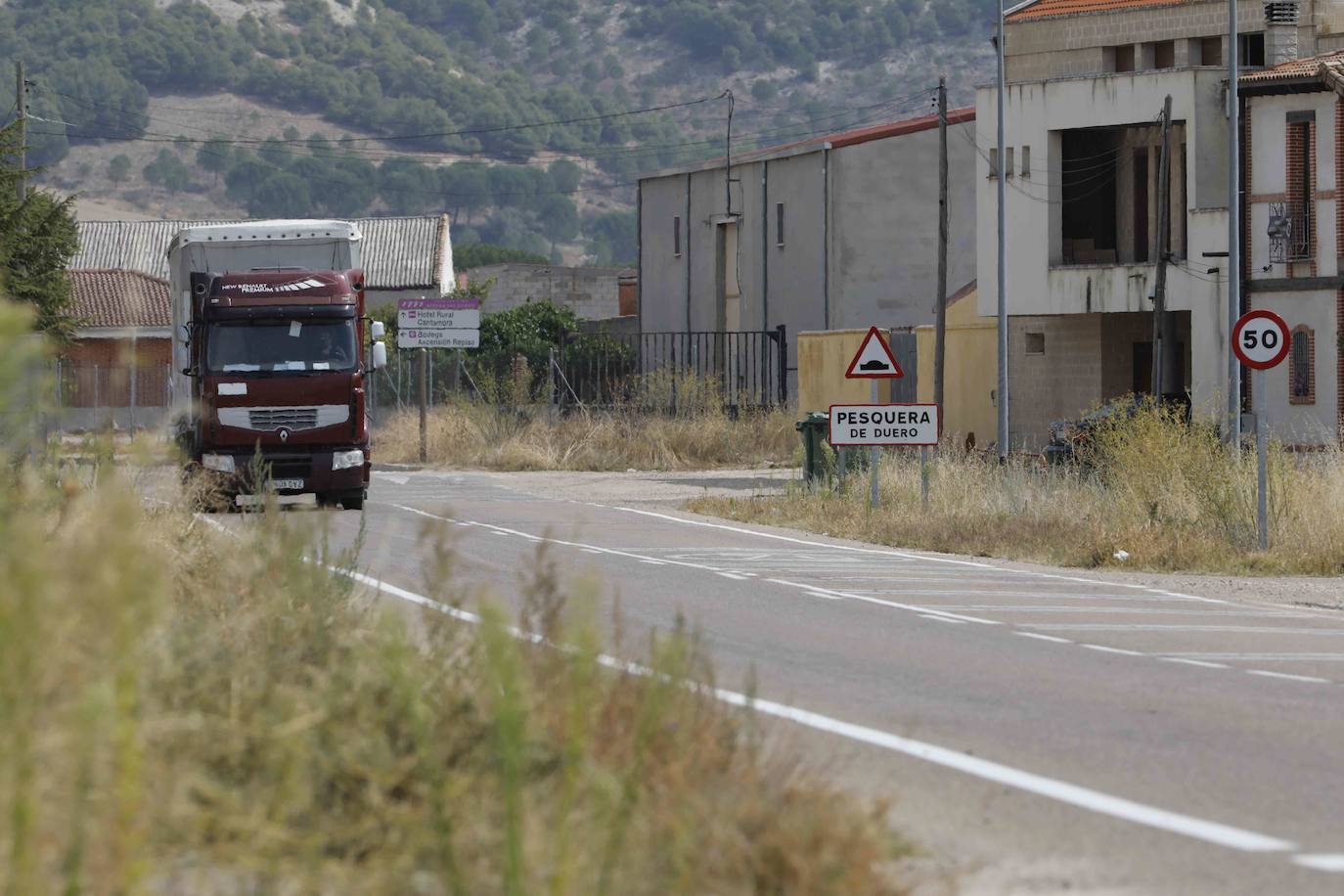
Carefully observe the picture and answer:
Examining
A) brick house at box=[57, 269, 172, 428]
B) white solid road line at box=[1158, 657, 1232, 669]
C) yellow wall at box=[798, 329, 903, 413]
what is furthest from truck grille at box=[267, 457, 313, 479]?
brick house at box=[57, 269, 172, 428]

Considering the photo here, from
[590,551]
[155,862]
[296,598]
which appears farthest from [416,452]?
[155,862]

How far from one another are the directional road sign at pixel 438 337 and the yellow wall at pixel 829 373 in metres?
7.60

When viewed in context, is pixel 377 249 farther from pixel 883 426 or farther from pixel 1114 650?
pixel 1114 650

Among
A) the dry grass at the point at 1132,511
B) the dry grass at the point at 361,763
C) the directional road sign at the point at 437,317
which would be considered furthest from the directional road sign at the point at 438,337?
the dry grass at the point at 361,763

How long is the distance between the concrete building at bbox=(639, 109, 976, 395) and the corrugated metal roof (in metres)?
27.7

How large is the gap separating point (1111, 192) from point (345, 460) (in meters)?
26.5

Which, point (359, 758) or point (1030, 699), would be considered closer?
point (359, 758)

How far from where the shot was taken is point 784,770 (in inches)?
277

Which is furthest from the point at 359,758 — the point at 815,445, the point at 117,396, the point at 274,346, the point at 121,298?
the point at 121,298

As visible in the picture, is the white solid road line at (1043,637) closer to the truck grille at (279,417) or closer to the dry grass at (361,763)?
the dry grass at (361,763)

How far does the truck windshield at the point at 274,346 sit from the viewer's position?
25438 mm

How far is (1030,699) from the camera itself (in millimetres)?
10797

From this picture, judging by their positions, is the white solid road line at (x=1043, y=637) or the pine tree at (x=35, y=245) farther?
the pine tree at (x=35, y=245)

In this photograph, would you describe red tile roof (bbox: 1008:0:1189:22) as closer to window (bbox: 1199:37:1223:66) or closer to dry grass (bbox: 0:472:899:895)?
window (bbox: 1199:37:1223:66)
